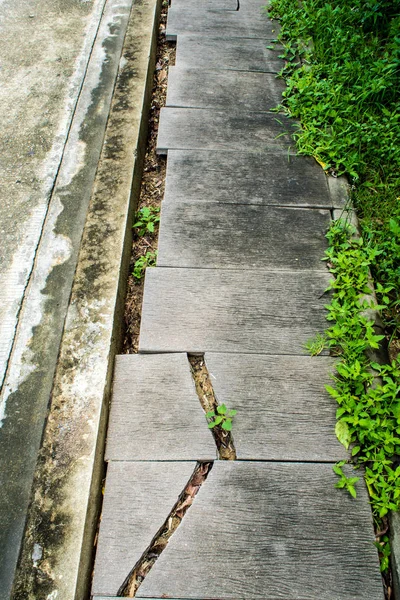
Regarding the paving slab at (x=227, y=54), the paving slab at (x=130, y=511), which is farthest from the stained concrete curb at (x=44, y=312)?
the paving slab at (x=227, y=54)

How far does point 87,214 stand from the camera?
2273 millimetres

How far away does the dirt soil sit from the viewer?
2113 mm

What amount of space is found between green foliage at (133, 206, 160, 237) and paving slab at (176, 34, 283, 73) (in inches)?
57.1

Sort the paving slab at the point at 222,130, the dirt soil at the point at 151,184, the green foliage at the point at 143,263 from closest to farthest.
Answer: the dirt soil at the point at 151,184
the green foliage at the point at 143,263
the paving slab at the point at 222,130

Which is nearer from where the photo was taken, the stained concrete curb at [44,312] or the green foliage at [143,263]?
the stained concrete curb at [44,312]

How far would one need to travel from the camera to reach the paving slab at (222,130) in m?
2.72

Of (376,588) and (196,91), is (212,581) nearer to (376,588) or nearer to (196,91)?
(376,588)

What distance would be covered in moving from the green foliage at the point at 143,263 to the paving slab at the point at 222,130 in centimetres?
81

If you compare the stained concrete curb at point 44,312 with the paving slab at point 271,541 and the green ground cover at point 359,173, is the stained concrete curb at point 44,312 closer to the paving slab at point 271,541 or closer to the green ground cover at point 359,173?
the paving slab at point 271,541

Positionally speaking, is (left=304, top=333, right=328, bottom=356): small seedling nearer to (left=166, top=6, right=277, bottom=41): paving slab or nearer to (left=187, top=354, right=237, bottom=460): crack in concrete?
(left=187, top=354, right=237, bottom=460): crack in concrete

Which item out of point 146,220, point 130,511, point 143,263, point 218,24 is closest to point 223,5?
point 218,24

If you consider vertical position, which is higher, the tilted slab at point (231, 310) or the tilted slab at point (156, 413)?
the tilted slab at point (231, 310)

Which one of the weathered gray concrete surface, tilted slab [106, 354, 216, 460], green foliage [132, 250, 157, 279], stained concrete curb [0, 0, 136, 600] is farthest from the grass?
the weathered gray concrete surface

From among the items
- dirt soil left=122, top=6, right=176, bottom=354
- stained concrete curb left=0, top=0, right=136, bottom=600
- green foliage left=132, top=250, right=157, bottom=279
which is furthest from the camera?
green foliage left=132, top=250, right=157, bottom=279
